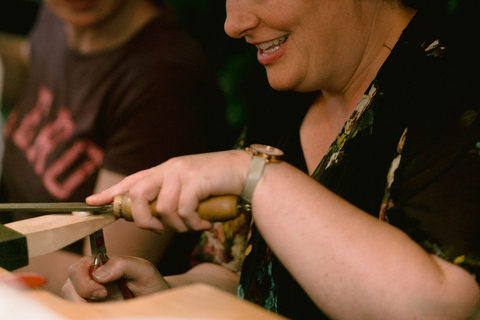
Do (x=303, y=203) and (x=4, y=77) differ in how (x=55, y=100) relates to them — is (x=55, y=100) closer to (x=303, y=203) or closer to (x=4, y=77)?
(x=4, y=77)

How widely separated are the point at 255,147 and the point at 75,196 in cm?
79

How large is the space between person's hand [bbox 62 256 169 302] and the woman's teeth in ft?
1.54

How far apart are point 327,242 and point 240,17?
19.0 inches

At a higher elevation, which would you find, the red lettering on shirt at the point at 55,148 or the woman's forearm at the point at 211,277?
the red lettering on shirt at the point at 55,148

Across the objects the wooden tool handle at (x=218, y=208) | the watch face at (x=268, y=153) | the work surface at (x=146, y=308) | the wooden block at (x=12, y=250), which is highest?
the watch face at (x=268, y=153)

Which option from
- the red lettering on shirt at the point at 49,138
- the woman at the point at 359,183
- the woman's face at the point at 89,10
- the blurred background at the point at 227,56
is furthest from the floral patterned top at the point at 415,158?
the woman's face at the point at 89,10

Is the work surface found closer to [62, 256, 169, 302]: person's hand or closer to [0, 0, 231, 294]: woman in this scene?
[62, 256, 169, 302]: person's hand

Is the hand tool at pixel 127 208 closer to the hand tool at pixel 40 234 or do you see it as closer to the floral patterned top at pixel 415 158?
the hand tool at pixel 40 234

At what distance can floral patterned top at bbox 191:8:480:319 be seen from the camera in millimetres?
639

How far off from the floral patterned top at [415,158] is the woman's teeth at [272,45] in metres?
0.19

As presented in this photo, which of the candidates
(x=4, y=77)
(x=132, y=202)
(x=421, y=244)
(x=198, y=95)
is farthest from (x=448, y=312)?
(x=4, y=77)

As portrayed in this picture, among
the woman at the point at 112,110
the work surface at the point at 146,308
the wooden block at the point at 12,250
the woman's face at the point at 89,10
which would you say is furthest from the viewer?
the woman's face at the point at 89,10

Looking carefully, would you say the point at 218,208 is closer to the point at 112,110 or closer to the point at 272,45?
the point at 272,45

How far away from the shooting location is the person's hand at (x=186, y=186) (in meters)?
0.70
